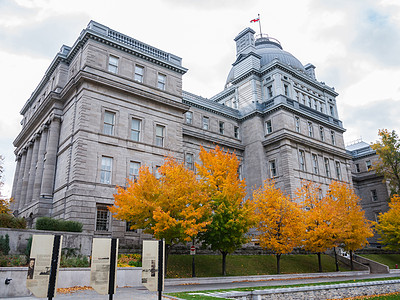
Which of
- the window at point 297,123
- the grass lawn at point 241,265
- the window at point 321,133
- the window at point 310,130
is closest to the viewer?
the grass lawn at point 241,265

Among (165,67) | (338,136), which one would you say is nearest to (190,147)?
(165,67)

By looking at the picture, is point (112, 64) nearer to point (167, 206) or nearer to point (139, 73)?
point (139, 73)

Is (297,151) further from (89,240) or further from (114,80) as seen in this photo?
(89,240)

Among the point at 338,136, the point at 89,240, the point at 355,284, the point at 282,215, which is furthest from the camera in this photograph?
the point at 338,136

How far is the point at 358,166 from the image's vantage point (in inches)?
2635

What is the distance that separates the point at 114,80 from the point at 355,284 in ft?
87.0

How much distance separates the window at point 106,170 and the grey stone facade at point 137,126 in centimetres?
9

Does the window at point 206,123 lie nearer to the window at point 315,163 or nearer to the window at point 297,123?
the window at point 297,123

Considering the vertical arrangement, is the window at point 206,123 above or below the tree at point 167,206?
above

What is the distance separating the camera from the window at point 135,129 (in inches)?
1303

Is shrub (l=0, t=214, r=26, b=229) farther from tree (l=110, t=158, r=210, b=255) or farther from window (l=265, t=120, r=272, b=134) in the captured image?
window (l=265, t=120, r=272, b=134)

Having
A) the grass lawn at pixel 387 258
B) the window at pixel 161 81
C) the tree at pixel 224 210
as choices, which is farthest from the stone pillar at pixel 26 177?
the grass lawn at pixel 387 258

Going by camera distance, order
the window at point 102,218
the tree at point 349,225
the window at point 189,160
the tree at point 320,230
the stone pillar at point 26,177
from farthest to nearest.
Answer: the window at point 189,160, the stone pillar at point 26,177, the tree at point 349,225, the tree at point 320,230, the window at point 102,218

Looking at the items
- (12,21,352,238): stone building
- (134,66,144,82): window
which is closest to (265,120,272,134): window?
(12,21,352,238): stone building
